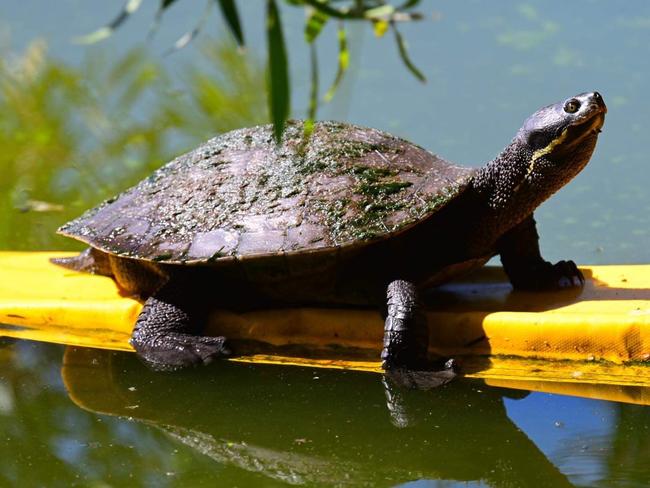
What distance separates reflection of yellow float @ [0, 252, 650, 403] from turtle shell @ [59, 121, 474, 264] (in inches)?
12.6

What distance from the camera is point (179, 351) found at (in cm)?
388

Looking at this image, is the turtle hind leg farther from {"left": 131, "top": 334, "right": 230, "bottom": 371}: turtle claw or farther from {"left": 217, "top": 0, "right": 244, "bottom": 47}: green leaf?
{"left": 217, "top": 0, "right": 244, "bottom": 47}: green leaf

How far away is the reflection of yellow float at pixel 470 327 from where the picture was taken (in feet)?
11.5

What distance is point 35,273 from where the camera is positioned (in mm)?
4664

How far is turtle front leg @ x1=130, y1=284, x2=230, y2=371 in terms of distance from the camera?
3857 millimetres

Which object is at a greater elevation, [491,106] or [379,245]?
[491,106]

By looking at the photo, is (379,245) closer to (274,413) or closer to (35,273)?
(274,413)

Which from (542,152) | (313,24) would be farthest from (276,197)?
(313,24)

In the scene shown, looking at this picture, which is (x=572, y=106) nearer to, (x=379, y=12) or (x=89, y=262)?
(x=89, y=262)

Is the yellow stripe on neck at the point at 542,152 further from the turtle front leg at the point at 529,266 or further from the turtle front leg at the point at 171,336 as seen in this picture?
the turtle front leg at the point at 171,336

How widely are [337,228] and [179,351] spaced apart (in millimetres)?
763

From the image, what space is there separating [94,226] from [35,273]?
0.58m

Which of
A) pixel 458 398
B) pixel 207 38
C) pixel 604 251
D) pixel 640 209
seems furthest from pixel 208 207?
pixel 207 38

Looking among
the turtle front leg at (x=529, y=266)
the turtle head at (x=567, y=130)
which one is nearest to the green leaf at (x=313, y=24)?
the turtle head at (x=567, y=130)
